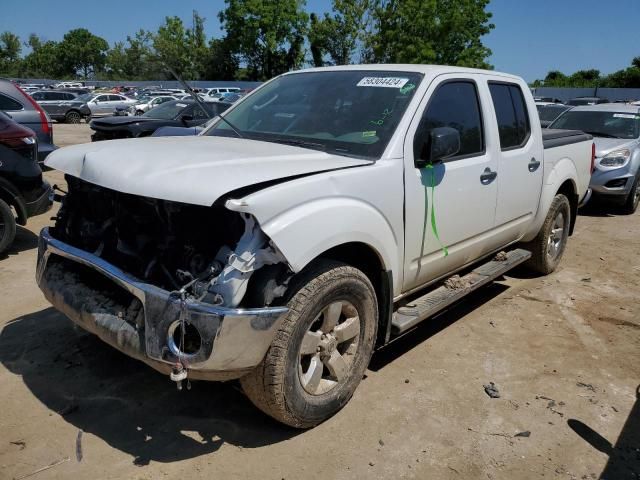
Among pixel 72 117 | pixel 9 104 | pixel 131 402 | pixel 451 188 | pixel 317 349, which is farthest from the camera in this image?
pixel 72 117

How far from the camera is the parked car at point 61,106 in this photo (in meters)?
27.0

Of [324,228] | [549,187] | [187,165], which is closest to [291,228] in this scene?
[324,228]

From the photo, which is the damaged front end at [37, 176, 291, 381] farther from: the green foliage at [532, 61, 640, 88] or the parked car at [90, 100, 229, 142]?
the green foliage at [532, 61, 640, 88]

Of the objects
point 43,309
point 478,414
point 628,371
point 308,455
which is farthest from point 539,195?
point 43,309

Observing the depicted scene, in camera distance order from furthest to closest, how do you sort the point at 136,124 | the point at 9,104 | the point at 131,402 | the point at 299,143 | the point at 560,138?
the point at 136,124 < the point at 9,104 < the point at 560,138 < the point at 299,143 < the point at 131,402

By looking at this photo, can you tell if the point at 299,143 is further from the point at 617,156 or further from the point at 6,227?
the point at 617,156

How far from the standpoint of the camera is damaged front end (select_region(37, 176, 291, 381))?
2480 millimetres

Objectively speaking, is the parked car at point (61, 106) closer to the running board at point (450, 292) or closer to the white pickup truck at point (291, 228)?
the white pickup truck at point (291, 228)

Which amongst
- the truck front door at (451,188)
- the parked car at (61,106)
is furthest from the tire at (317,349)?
the parked car at (61,106)

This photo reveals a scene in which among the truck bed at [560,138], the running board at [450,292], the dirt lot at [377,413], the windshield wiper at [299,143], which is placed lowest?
the dirt lot at [377,413]

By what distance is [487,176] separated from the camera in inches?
160

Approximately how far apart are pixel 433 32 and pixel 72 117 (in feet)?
79.8

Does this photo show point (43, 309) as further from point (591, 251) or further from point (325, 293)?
point (591, 251)

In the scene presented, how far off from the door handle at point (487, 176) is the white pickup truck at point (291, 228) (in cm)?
2
